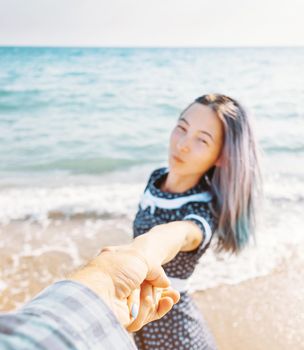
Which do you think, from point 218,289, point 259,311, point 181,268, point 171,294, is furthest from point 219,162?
point 218,289

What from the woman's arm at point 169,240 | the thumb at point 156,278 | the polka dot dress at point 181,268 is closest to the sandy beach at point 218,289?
the polka dot dress at point 181,268

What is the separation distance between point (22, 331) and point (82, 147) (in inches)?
402

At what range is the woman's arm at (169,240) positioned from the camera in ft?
5.50

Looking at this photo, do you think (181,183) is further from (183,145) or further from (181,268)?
(181,268)

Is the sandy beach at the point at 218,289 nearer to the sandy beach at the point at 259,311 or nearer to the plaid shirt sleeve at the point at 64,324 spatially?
the sandy beach at the point at 259,311

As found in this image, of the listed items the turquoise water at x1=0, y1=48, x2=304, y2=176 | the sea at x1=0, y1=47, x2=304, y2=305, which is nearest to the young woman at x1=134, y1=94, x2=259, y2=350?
the sea at x1=0, y1=47, x2=304, y2=305

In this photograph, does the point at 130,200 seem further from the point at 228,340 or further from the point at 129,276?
the point at 129,276

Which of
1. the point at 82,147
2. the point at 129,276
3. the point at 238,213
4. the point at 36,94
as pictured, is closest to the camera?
the point at 129,276

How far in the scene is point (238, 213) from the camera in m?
2.46

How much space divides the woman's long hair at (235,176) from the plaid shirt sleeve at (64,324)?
156cm

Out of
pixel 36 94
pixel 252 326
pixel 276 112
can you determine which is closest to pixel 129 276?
pixel 252 326

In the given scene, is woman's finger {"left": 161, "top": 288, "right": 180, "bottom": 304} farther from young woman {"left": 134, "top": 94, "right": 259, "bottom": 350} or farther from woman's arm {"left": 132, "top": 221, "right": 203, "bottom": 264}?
young woman {"left": 134, "top": 94, "right": 259, "bottom": 350}

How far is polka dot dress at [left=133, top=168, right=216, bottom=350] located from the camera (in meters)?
2.38

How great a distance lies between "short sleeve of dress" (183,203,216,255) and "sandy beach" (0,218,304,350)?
1.55 meters
